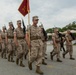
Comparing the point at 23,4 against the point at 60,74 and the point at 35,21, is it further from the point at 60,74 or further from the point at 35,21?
the point at 60,74

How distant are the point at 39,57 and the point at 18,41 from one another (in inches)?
86.6

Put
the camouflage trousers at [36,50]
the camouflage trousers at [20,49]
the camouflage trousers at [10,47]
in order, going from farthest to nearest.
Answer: the camouflage trousers at [10,47], the camouflage trousers at [20,49], the camouflage trousers at [36,50]

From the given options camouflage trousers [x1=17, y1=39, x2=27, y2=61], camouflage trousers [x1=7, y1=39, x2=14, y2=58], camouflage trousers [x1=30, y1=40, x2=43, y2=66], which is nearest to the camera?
camouflage trousers [x1=30, y1=40, x2=43, y2=66]

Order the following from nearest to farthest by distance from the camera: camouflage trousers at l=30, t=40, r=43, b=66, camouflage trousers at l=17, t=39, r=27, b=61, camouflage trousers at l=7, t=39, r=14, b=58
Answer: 1. camouflage trousers at l=30, t=40, r=43, b=66
2. camouflage trousers at l=17, t=39, r=27, b=61
3. camouflage trousers at l=7, t=39, r=14, b=58

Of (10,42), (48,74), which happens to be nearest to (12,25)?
(10,42)

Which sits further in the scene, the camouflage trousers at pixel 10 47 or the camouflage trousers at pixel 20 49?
the camouflage trousers at pixel 10 47

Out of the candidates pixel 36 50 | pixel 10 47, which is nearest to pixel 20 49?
pixel 36 50

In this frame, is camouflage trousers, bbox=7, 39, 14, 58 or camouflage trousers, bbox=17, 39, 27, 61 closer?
camouflage trousers, bbox=17, 39, 27, 61

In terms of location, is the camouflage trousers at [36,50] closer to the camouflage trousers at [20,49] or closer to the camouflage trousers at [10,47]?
the camouflage trousers at [20,49]

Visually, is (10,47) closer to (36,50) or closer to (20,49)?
(20,49)

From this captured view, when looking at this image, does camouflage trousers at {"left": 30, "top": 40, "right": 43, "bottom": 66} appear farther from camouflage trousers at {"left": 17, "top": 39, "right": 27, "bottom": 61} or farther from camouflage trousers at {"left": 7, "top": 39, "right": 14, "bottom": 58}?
camouflage trousers at {"left": 7, "top": 39, "right": 14, "bottom": 58}

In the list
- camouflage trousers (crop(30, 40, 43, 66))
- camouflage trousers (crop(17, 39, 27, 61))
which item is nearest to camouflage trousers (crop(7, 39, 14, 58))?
camouflage trousers (crop(17, 39, 27, 61))

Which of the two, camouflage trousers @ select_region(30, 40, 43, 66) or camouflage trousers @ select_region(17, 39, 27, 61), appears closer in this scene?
camouflage trousers @ select_region(30, 40, 43, 66)

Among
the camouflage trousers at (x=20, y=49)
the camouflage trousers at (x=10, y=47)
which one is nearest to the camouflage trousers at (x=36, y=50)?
the camouflage trousers at (x=20, y=49)
